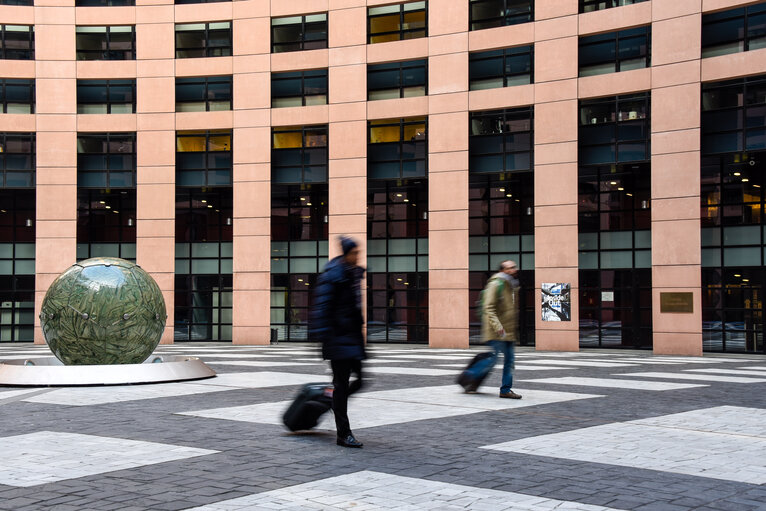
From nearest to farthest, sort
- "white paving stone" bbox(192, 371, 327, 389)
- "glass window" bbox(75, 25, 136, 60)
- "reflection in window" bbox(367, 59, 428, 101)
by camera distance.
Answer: "white paving stone" bbox(192, 371, 327, 389)
"reflection in window" bbox(367, 59, 428, 101)
"glass window" bbox(75, 25, 136, 60)

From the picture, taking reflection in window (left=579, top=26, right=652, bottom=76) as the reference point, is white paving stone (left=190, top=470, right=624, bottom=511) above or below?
below

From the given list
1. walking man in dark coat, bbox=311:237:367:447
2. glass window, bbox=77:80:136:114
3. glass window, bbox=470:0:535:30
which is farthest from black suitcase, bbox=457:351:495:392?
glass window, bbox=77:80:136:114

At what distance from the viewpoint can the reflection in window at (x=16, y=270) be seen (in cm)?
3550

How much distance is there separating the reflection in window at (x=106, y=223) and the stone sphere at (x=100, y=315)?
22.7 meters

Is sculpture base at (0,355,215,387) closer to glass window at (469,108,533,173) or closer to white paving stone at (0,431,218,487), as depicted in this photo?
white paving stone at (0,431,218,487)

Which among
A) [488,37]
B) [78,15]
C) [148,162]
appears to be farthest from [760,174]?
[78,15]

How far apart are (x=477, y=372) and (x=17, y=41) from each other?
97.7 feet

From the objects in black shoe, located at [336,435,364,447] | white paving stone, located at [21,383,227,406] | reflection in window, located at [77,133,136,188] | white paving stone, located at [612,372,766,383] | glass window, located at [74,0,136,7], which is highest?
glass window, located at [74,0,136,7]

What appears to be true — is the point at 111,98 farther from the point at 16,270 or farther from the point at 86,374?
the point at 86,374

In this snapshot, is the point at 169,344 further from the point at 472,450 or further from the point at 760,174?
the point at 472,450

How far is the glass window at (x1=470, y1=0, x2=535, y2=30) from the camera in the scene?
30484mm

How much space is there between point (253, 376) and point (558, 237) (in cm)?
1612

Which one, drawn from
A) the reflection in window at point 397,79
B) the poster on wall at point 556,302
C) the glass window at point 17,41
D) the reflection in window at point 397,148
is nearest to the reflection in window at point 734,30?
the poster on wall at point 556,302

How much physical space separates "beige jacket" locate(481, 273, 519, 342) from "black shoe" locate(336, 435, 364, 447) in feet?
14.4
